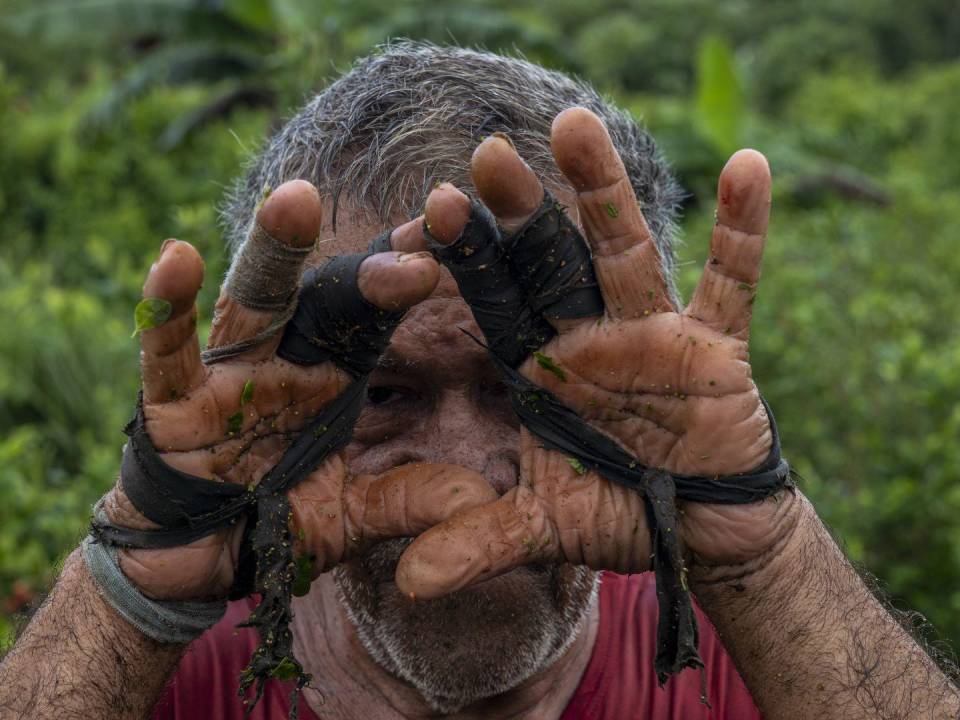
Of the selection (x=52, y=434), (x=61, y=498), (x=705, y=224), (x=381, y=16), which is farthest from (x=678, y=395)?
(x=381, y=16)

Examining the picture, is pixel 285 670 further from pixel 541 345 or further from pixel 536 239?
pixel 536 239

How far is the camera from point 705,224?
8336 mm

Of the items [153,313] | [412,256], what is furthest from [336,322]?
[153,313]

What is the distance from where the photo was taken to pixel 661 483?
190cm

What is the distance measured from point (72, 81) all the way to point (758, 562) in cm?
2311

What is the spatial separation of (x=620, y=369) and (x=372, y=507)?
489mm

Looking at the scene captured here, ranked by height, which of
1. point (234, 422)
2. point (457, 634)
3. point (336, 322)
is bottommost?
point (457, 634)

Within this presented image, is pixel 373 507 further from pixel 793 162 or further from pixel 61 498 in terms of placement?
pixel 793 162

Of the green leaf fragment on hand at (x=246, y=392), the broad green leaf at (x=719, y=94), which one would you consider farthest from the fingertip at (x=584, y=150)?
the broad green leaf at (x=719, y=94)

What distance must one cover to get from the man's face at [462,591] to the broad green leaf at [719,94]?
9.15 m

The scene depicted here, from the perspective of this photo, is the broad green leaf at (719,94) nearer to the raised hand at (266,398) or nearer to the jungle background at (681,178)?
the jungle background at (681,178)

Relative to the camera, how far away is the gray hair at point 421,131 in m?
2.37

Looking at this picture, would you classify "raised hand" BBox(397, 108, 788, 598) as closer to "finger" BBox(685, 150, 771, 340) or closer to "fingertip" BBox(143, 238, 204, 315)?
"finger" BBox(685, 150, 771, 340)

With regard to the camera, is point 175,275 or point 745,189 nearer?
point 175,275
